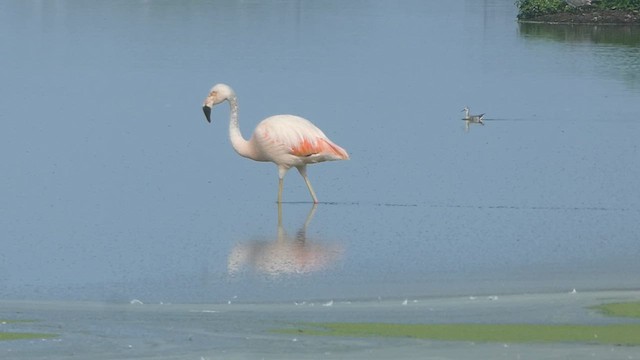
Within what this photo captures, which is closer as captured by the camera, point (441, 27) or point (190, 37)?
point (190, 37)

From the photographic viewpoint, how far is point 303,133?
15.4 metres

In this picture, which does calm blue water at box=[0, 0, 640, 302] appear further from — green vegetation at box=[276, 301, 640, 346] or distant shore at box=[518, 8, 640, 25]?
distant shore at box=[518, 8, 640, 25]

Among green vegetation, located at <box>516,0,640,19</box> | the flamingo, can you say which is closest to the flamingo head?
the flamingo

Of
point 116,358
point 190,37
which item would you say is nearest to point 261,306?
point 116,358

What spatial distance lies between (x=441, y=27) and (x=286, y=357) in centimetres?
2914

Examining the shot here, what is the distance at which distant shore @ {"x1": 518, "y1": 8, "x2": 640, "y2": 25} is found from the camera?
3934 cm

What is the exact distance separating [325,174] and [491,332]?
6.88 metres

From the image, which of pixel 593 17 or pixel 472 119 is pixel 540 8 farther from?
pixel 472 119

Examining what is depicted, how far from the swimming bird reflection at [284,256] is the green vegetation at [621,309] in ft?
7.90

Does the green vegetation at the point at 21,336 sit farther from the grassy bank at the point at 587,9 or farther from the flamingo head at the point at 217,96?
the grassy bank at the point at 587,9

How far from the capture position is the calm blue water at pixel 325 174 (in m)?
12.4

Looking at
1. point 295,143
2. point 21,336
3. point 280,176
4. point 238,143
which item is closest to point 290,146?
point 295,143

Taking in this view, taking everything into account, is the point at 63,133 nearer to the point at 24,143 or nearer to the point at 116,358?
the point at 24,143

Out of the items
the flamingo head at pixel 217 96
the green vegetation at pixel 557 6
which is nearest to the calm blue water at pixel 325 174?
the flamingo head at pixel 217 96
